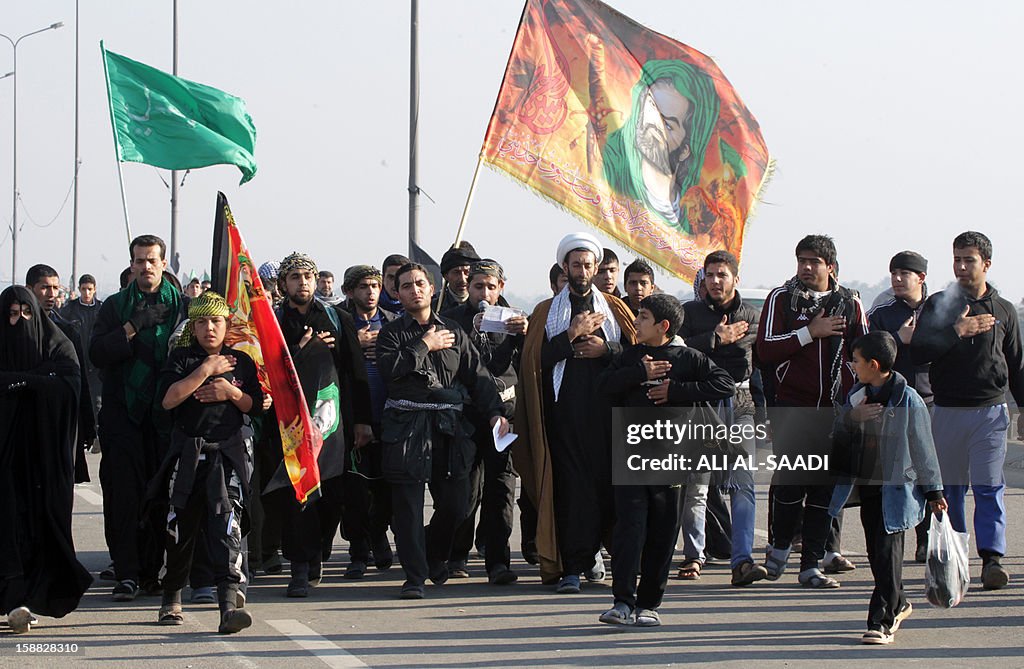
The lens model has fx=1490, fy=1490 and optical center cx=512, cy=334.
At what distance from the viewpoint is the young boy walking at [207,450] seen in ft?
24.2

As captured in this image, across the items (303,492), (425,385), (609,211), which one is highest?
(609,211)

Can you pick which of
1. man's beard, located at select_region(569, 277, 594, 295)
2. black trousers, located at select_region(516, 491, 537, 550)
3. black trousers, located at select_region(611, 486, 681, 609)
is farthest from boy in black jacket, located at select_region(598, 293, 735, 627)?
black trousers, located at select_region(516, 491, 537, 550)

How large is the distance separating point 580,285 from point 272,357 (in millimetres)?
1912

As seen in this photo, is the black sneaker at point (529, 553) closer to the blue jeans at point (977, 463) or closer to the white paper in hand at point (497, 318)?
the white paper in hand at point (497, 318)

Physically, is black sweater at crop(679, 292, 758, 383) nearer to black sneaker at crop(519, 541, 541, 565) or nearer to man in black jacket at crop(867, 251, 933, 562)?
man in black jacket at crop(867, 251, 933, 562)

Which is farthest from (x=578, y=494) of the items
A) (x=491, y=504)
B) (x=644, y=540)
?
(x=644, y=540)

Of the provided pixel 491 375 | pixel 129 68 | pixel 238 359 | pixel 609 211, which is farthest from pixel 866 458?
pixel 129 68

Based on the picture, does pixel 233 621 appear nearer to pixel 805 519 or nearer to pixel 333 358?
pixel 333 358

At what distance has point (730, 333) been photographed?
895 centimetres

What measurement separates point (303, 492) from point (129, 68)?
6946 mm

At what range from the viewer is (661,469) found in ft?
24.1

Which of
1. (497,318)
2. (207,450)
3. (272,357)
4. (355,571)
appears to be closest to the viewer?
(207,450)

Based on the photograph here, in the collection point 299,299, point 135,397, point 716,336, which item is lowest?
point 135,397

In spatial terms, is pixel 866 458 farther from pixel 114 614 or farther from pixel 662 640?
pixel 114 614
